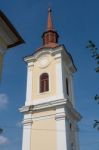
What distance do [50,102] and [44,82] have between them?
281 cm

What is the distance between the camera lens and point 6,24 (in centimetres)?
849

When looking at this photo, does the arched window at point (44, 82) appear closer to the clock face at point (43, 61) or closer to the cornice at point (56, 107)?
the clock face at point (43, 61)

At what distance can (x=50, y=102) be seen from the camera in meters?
23.7

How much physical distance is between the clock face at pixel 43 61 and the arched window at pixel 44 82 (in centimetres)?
99

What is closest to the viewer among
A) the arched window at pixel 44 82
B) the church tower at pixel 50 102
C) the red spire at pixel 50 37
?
the church tower at pixel 50 102

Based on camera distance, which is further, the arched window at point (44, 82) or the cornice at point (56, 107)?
the arched window at point (44, 82)

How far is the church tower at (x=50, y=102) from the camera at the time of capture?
73.5 feet

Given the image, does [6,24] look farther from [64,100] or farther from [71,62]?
[71,62]

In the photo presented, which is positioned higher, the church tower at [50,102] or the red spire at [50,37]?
the red spire at [50,37]

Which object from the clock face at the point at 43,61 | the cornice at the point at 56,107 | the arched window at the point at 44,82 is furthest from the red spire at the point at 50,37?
the cornice at the point at 56,107

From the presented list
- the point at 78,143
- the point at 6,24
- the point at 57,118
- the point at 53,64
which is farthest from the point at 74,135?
the point at 6,24

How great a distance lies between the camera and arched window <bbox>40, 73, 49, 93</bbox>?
83.8ft

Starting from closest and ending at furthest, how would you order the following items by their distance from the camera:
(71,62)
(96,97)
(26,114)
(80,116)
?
1. (96,97)
2. (26,114)
3. (80,116)
4. (71,62)

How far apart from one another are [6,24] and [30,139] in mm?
15897
